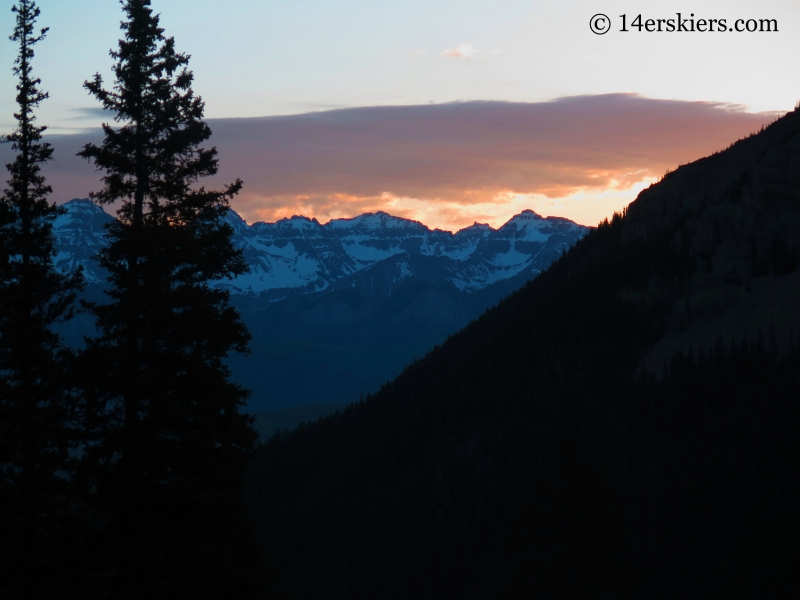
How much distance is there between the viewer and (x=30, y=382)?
92.3 feet

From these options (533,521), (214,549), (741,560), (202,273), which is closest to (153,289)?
(202,273)

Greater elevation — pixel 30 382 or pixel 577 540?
pixel 30 382

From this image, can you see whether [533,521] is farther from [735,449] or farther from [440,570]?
[735,449]

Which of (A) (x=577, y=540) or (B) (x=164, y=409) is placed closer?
(B) (x=164, y=409)

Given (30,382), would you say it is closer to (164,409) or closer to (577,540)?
(164,409)

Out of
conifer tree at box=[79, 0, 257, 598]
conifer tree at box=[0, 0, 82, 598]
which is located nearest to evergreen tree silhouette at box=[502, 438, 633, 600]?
conifer tree at box=[79, 0, 257, 598]

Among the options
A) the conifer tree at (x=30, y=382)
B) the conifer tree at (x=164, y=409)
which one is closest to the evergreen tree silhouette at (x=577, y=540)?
the conifer tree at (x=164, y=409)

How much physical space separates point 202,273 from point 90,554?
8.75 m

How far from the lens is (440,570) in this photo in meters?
178

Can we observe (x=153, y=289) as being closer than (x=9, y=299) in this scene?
Yes

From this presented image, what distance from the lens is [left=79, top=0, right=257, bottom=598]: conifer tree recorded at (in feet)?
81.3

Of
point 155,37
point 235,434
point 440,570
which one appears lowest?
point 440,570

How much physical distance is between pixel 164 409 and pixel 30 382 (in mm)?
6178

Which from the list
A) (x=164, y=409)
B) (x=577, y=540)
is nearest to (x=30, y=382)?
(x=164, y=409)
